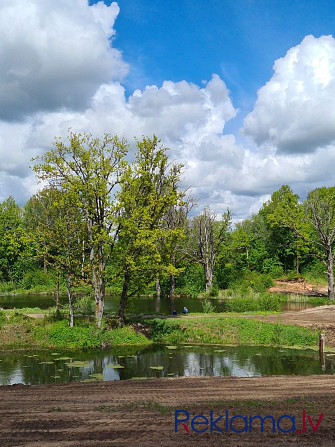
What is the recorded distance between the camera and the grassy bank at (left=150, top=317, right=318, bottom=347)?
32.2m

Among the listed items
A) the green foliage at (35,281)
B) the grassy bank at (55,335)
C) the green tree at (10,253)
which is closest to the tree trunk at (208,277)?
the green foliage at (35,281)

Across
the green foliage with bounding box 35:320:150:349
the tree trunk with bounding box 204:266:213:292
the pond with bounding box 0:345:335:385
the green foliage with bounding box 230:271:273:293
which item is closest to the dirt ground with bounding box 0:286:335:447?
the pond with bounding box 0:345:335:385

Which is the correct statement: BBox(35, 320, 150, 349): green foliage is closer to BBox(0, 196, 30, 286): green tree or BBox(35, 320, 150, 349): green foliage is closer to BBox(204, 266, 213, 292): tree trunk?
BBox(204, 266, 213, 292): tree trunk

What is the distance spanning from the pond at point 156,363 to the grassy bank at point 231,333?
133 cm

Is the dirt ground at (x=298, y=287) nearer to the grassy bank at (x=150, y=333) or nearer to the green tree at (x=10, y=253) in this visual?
the grassy bank at (x=150, y=333)

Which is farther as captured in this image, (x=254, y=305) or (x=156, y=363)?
(x=254, y=305)

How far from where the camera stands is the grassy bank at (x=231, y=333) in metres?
32.2

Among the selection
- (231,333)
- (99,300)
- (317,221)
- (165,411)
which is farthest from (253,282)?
(165,411)

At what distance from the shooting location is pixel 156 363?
26.2 m

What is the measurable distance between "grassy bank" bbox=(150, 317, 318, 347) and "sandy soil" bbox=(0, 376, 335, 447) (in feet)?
36.1

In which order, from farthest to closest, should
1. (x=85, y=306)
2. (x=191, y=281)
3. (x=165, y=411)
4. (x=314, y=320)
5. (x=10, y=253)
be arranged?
(x=10, y=253) < (x=191, y=281) < (x=85, y=306) < (x=314, y=320) < (x=165, y=411)

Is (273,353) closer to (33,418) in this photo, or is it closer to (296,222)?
(33,418)

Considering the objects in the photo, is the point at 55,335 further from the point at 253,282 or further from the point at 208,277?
the point at 253,282

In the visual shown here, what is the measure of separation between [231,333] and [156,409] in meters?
18.5
